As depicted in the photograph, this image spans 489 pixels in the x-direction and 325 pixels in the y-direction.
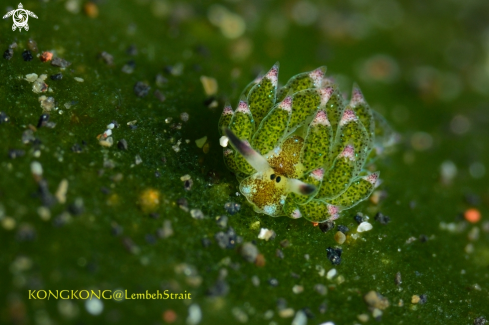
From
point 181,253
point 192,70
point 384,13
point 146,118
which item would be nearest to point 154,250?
point 181,253

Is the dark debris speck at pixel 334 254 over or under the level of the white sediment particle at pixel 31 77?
under

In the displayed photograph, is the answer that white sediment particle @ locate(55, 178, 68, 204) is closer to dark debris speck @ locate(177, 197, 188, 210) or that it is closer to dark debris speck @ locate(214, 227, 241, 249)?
dark debris speck @ locate(177, 197, 188, 210)

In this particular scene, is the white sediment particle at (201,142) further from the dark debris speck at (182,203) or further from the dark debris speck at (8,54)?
the dark debris speck at (8,54)

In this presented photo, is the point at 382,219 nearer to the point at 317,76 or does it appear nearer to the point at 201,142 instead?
the point at 317,76

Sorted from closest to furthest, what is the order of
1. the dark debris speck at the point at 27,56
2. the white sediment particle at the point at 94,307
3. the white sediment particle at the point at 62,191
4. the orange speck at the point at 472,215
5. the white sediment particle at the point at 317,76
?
the white sediment particle at the point at 94,307 < the white sediment particle at the point at 62,191 < the dark debris speck at the point at 27,56 < the white sediment particle at the point at 317,76 < the orange speck at the point at 472,215

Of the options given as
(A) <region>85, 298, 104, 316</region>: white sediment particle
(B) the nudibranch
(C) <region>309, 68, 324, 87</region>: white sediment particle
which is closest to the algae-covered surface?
(A) <region>85, 298, 104, 316</region>: white sediment particle

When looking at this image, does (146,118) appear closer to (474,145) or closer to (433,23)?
(474,145)

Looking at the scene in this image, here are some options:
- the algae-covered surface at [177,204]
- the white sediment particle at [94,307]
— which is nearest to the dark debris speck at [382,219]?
the algae-covered surface at [177,204]

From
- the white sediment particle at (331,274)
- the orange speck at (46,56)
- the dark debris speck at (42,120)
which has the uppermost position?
the orange speck at (46,56)
